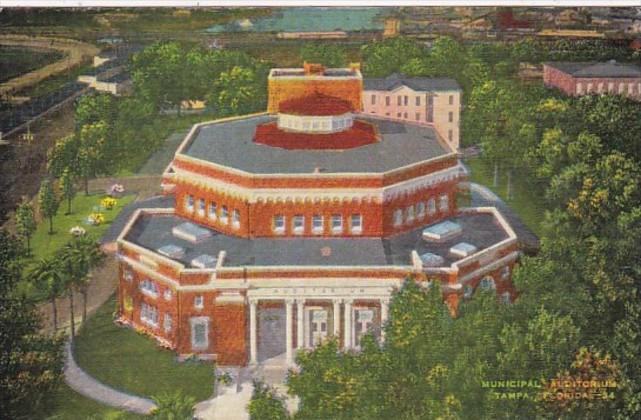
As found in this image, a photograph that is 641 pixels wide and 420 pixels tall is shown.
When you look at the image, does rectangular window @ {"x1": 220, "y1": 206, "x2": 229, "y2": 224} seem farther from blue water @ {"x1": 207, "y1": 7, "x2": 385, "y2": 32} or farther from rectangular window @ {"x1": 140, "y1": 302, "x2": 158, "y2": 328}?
blue water @ {"x1": 207, "y1": 7, "x2": 385, "y2": 32}

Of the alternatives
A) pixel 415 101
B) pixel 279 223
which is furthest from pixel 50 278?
pixel 415 101

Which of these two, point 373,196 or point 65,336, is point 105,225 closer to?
point 65,336

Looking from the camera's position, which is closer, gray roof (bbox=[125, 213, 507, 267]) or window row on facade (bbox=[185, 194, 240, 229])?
gray roof (bbox=[125, 213, 507, 267])

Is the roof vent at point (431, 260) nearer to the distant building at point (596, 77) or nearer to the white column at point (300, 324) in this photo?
the white column at point (300, 324)

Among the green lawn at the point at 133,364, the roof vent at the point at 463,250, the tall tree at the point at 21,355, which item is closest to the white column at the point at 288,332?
the green lawn at the point at 133,364

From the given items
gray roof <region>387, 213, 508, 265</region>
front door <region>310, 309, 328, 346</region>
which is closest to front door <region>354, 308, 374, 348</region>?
front door <region>310, 309, 328, 346</region>

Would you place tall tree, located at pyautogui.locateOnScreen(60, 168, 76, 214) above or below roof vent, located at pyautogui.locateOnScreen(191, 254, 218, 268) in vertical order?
above
